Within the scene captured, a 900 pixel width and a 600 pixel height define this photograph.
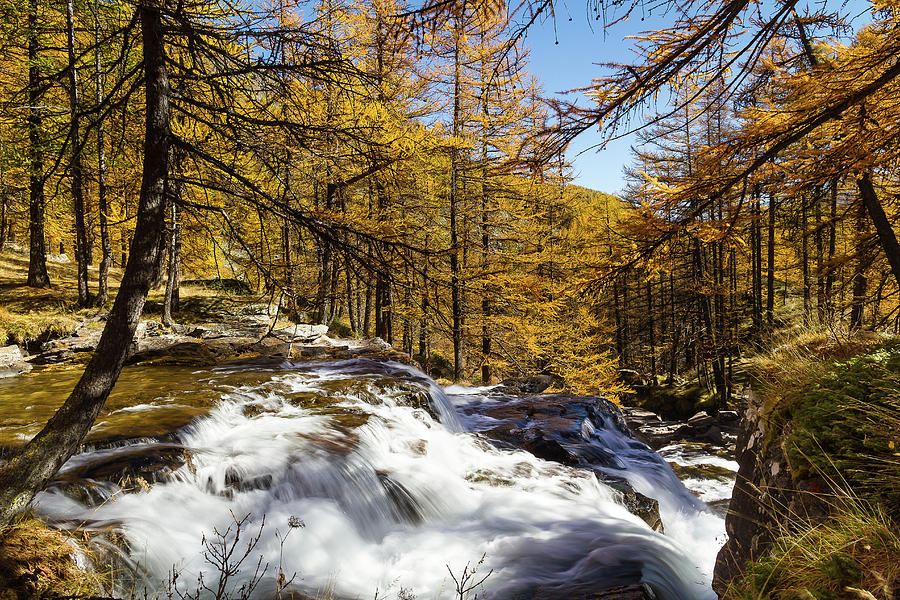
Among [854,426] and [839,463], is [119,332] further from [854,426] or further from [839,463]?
[854,426]

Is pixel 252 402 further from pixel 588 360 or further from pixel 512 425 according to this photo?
pixel 588 360

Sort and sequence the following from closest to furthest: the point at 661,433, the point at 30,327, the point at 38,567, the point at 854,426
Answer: the point at 38,567, the point at 854,426, the point at 30,327, the point at 661,433

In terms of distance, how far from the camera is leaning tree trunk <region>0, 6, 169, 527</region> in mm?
2510

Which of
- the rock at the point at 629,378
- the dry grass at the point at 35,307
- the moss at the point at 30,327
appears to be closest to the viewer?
the moss at the point at 30,327

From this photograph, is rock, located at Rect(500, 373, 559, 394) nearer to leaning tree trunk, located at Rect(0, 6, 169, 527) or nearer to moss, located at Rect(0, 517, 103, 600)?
moss, located at Rect(0, 517, 103, 600)

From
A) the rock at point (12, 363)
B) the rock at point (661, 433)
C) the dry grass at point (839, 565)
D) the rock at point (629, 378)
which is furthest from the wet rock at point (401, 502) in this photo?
the rock at point (629, 378)

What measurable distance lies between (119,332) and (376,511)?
312cm

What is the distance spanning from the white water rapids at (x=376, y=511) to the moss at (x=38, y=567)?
1.56 feet

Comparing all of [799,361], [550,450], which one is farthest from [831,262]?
[550,450]

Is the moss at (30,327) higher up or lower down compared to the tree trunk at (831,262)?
lower down

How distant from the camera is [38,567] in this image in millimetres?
2510

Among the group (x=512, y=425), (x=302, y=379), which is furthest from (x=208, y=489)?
(x=512, y=425)

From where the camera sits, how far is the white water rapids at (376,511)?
12.0 feet

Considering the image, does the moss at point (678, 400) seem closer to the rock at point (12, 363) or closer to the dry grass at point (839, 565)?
the dry grass at point (839, 565)
